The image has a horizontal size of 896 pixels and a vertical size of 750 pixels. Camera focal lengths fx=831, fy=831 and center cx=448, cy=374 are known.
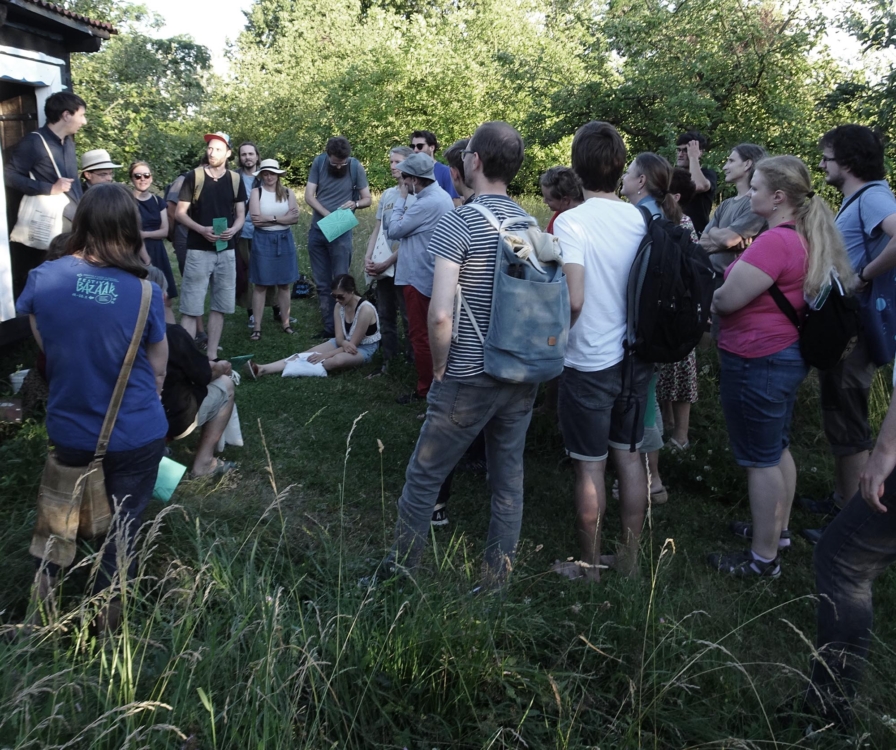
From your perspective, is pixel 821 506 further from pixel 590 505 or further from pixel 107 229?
pixel 107 229

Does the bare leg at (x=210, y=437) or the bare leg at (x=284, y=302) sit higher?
the bare leg at (x=210, y=437)

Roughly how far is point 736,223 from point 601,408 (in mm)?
2090

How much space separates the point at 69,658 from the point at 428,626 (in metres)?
1.18

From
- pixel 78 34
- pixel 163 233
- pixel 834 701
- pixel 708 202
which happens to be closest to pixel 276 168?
pixel 163 233

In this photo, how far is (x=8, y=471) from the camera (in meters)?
4.39

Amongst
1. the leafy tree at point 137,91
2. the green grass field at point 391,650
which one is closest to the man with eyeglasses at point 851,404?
the green grass field at point 391,650

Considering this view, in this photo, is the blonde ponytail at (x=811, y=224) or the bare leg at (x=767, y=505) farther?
the bare leg at (x=767, y=505)

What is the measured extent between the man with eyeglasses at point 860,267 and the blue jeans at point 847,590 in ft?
6.06

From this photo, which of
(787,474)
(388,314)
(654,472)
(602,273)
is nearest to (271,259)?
(388,314)

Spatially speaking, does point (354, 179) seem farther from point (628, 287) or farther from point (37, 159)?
point (628, 287)

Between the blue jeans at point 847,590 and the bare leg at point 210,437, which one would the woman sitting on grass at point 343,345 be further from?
the blue jeans at point 847,590

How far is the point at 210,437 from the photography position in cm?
503

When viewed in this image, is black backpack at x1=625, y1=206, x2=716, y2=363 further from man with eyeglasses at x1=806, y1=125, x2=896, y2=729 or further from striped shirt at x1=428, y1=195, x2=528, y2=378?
man with eyeglasses at x1=806, y1=125, x2=896, y2=729

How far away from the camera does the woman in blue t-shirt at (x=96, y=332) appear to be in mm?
2979
